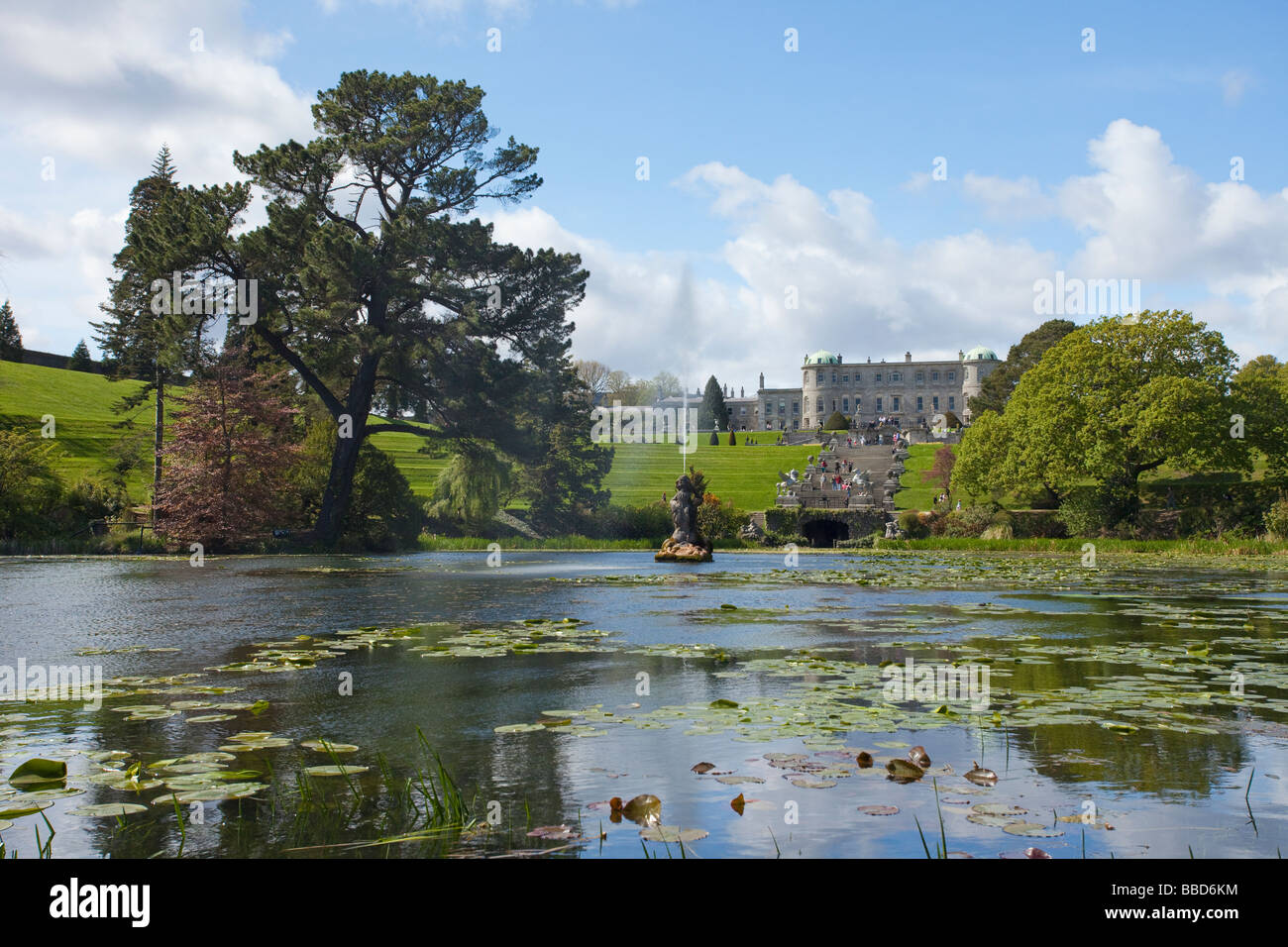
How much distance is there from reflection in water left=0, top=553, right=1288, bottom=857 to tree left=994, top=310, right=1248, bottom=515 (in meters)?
30.3

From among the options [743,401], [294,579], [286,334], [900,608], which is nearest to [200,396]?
[286,334]

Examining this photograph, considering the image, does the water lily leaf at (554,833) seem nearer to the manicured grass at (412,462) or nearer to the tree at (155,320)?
the tree at (155,320)

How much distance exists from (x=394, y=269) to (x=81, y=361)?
54424 mm

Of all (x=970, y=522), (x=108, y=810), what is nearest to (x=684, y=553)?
(x=970, y=522)

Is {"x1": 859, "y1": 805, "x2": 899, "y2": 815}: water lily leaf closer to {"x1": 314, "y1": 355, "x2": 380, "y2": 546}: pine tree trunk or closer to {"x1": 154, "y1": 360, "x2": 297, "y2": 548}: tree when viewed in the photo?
{"x1": 154, "y1": 360, "x2": 297, "y2": 548}: tree

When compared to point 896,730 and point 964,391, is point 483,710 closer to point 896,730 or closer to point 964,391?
point 896,730

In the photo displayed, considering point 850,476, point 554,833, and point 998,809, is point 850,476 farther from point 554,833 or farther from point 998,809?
point 554,833

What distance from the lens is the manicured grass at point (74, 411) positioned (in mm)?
43812

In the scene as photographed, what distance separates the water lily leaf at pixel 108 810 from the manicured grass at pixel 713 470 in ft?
155

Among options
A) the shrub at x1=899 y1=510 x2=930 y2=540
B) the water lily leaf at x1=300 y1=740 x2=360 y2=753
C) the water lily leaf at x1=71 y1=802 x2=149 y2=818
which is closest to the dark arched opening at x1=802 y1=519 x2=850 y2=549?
the shrub at x1=899 y1=510 x2=930 y2=540

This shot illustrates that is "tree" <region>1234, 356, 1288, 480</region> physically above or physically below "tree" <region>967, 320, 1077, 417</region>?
below

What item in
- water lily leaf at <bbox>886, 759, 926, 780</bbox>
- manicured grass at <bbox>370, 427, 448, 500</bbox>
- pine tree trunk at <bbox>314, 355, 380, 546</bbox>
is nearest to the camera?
water lily leaf at <bbox>886, 759, 926, 780</bbox>

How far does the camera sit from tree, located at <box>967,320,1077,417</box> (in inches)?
2923

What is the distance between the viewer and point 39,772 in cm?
506
